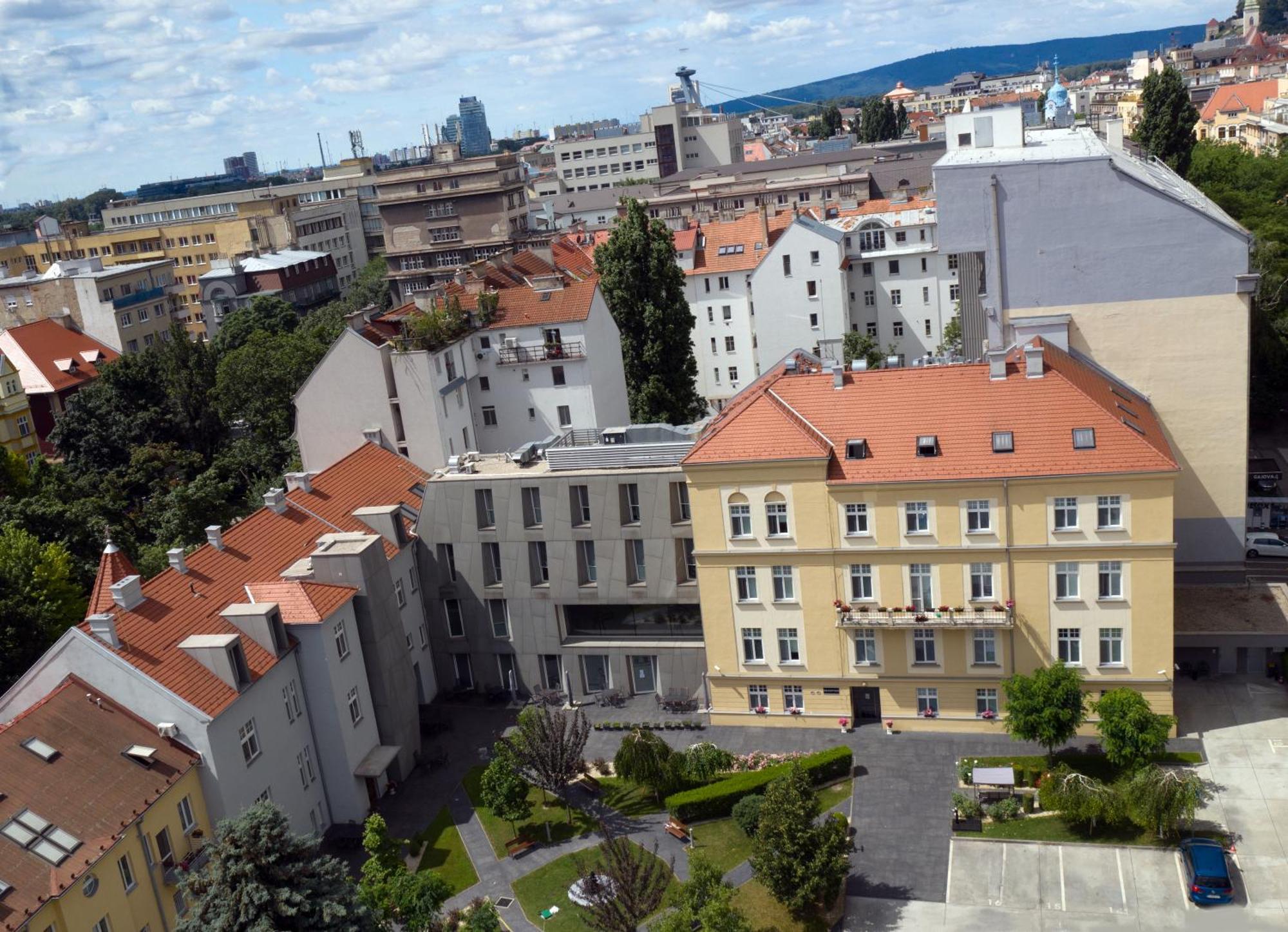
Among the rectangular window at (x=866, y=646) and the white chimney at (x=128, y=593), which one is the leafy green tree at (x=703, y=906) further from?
the white chimney at (x=128, y=593)

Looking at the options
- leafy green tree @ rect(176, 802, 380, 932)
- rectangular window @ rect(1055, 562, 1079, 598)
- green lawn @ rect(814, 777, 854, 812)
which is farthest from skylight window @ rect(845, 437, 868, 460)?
leafy green tree @ rect(176, 802, 380, 932)

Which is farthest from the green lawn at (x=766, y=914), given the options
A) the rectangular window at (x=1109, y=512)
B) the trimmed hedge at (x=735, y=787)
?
the rectangular window at (x=1109, y=512)

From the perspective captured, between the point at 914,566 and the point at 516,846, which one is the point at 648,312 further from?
the point at 516,846

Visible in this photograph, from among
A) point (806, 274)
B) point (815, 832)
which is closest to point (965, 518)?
point (815, 832)

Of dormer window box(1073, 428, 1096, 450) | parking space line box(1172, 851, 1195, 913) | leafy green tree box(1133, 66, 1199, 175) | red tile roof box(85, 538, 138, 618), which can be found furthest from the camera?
leafy green tree box(1133, 66, 1199, 175)

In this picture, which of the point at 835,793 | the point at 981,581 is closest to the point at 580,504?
the point at 835,793

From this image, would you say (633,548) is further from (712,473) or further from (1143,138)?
(1143,138)

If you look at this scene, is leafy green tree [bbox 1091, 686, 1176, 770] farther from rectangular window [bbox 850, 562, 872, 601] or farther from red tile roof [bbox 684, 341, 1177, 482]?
rectangular window [bbox 850, 562, 872, 601]
